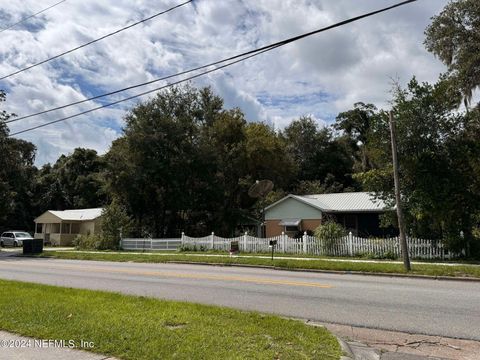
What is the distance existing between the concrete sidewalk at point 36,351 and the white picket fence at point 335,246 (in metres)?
18.1

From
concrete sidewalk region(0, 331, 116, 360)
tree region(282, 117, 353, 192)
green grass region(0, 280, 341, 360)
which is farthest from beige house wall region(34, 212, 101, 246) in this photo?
concrete sidewalk region(0, 331, 116, 360)

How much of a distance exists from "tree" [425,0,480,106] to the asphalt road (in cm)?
1268

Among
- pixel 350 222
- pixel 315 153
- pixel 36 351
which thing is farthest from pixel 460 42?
pixel 315 153

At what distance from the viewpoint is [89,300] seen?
31.4ft

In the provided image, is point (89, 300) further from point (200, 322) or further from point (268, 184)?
point (268, 184)

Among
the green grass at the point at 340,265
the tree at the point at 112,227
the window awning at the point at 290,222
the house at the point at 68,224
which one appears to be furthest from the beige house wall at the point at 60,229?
the green grass at the point at 340,265

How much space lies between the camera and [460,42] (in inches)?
928

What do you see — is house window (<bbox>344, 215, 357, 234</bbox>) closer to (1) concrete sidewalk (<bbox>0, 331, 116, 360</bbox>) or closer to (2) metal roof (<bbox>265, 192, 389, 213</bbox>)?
(2) metal roof (<bbox>265, 192, 389, 213</bbox>)

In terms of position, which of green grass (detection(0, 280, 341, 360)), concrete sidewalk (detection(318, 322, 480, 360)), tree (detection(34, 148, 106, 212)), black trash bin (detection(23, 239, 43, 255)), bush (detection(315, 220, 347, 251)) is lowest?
concrete sidewalk (detection(318, 322, 480, 360))

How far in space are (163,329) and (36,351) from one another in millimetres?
1795

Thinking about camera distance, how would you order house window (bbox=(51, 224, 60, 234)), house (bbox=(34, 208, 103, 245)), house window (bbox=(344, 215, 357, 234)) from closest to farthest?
house window (bbox=(344, 215, 357, 234))
house (bbox=(34, 208, 103, 245))
house window (bbox=(51, 224, 60, 234))

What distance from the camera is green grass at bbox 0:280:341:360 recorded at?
19.1 feet

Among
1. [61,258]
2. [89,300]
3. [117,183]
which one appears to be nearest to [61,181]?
[117,183]

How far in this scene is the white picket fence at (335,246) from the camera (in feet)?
69.4
